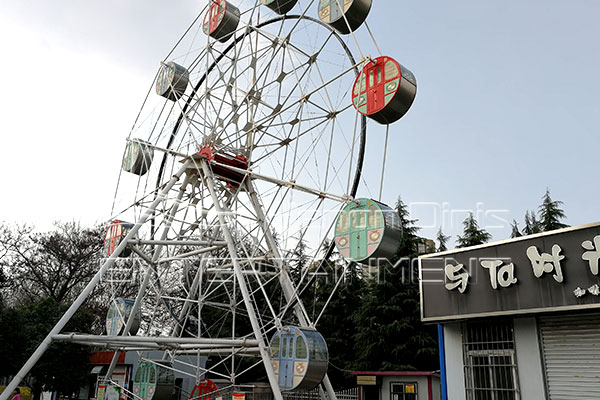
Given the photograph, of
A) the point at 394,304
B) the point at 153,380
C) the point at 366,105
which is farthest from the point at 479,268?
the point at 394,304

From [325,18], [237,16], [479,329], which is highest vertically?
[237,16]

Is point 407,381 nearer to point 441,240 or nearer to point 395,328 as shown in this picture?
point 395,328

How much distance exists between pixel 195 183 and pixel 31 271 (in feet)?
60.3

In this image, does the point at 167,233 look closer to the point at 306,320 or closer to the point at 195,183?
the point at 195,183

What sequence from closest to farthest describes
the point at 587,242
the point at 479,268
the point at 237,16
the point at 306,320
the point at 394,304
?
the point at 587,242, the point at 479,268, the point at 306,320, the point at 237,16, the point at 394,304

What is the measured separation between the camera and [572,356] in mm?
8211

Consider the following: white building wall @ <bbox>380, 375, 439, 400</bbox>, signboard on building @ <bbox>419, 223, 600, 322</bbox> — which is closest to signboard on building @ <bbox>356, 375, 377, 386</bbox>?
white building wall @ <bbox>380, 375, 439, 400</bbox>

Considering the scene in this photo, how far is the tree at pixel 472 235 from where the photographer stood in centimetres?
2841

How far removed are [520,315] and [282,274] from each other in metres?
6.43

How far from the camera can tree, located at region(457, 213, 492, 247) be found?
1118 inches

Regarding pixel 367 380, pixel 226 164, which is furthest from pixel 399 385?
pixel 226 164

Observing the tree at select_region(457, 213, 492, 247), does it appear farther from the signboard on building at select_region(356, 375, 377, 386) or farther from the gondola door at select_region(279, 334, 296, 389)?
the gondola door at select_region(279, 334, 296, 389)

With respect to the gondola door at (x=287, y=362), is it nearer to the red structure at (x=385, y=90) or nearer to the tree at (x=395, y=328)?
the red structure at (x=385, y=90)

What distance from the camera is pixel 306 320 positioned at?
483 inches
